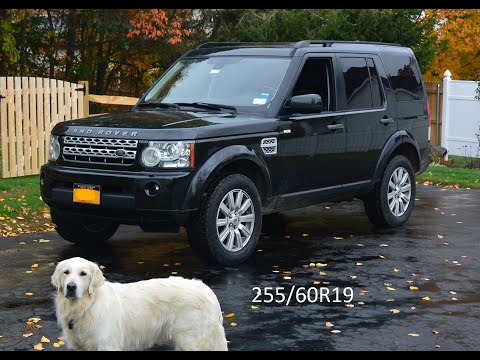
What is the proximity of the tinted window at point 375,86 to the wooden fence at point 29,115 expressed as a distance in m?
6.53

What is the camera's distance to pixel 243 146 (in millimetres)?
8805

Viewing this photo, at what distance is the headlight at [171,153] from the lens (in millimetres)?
8289

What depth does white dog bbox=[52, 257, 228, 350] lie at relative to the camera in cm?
541

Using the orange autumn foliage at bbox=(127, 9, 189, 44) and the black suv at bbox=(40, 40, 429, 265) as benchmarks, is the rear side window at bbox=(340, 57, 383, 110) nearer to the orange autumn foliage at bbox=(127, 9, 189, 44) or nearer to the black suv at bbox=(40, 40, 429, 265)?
the black suv at bbox=(40, 40, 429, 265)

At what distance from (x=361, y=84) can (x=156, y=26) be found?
439 inches

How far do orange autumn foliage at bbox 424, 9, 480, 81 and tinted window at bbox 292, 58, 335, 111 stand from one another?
46.4 feet

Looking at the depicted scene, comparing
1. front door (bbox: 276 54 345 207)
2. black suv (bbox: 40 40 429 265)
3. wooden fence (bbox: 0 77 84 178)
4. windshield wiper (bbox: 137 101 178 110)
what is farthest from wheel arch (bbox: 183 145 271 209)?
wooden fence (bbox: 0 77 84 178)

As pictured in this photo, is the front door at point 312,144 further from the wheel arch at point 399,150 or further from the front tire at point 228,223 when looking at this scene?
the wheel arch at point 399,150

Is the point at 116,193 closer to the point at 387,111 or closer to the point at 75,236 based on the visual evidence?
the point at 75,236

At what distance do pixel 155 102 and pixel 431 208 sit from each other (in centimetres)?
487

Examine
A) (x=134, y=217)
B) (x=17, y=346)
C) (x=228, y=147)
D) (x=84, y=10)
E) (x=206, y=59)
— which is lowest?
(x=17, y=346)

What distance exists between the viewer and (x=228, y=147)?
8.66m

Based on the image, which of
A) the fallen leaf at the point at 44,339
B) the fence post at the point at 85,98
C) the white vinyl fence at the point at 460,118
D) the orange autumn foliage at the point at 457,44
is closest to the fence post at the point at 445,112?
the white vinyl fence at the point at 460,118

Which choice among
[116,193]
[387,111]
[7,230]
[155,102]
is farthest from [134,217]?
[387,111]
